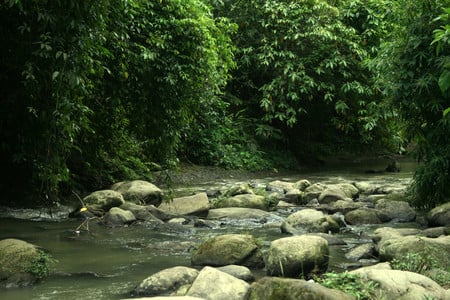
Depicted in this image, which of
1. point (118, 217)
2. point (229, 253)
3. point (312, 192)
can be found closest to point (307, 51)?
point (312, 192)

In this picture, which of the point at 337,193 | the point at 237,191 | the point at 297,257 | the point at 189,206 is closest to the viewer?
the point at 297,257

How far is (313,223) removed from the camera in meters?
7.79

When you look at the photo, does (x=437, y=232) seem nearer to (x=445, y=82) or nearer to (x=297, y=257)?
(x=297, y=257)

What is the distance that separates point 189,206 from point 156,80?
212 cm

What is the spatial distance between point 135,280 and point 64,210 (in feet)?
14.1

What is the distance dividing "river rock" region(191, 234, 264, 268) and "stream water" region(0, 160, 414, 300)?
222 millimetres

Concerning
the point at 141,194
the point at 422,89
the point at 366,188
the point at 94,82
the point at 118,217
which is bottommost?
the point at 118,217

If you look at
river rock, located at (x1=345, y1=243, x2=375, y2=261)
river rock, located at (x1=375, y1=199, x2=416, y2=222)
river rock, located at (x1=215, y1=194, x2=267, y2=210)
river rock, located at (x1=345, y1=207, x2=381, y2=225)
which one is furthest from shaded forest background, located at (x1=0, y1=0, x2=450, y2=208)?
river rock, located at (x1=345, y1=243, x2=375, y2=261)

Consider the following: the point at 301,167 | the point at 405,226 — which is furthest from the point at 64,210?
the point at 301,167

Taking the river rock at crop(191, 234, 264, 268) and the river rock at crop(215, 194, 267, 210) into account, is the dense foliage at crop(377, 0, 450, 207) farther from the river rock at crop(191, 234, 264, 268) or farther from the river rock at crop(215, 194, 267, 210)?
the river rock at crop(191, 234, 264, 268)

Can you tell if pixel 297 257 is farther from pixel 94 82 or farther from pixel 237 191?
pixel 237 191

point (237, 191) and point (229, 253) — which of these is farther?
point (237, 191)

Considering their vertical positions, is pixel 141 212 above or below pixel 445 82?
below

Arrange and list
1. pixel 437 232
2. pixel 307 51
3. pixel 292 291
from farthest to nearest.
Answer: pixel 307 51
pixel 437 232
pixel 292 291
